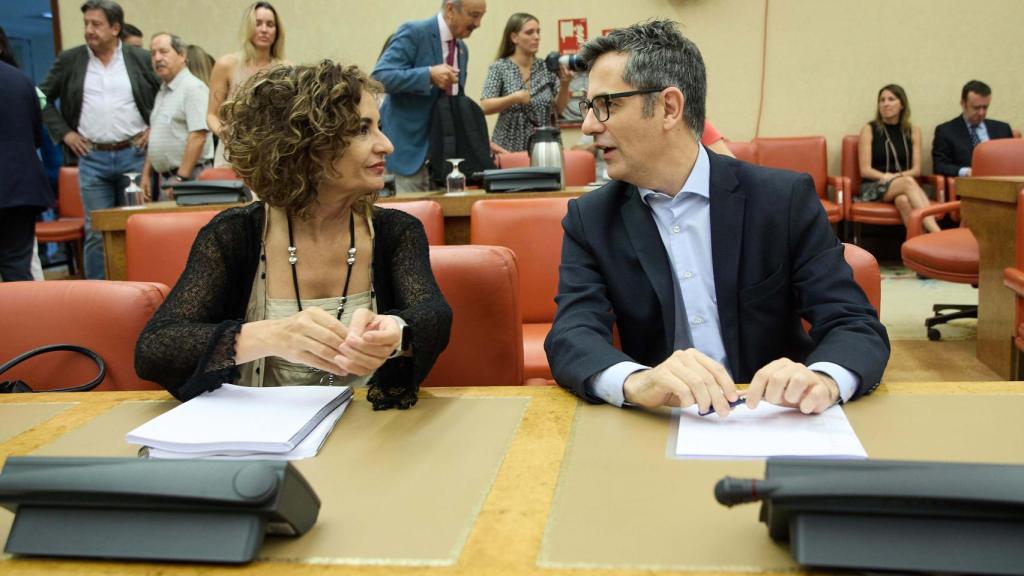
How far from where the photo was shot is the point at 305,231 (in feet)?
5.70

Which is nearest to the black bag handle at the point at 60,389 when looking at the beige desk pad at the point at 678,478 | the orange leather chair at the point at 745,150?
the beige desk pad at the point at 678,478

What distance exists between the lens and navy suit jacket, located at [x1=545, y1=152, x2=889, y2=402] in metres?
1.54

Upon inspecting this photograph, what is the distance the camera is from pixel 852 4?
269 inches

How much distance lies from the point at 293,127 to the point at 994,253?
2878 mm

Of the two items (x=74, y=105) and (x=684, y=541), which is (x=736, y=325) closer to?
(x=684, y=541)

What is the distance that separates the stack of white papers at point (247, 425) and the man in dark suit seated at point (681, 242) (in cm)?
39

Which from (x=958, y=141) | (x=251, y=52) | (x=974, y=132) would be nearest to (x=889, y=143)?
(x=958, y=141)

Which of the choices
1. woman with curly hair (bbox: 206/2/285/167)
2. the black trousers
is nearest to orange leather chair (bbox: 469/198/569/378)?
woman with curly hair (bbox: 206/2/285/167)

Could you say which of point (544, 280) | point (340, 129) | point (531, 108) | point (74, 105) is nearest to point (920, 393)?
point (340, 129)

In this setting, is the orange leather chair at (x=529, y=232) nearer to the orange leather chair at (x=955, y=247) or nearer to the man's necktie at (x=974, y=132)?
the orange leather chair at (x=955, y=247)

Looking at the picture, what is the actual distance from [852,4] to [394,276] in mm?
6231

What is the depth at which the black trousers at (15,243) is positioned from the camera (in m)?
3.90

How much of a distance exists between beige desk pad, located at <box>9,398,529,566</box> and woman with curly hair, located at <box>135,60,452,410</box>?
0.89 ft

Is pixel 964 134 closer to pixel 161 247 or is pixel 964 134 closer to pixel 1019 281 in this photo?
pixel 1019 281
